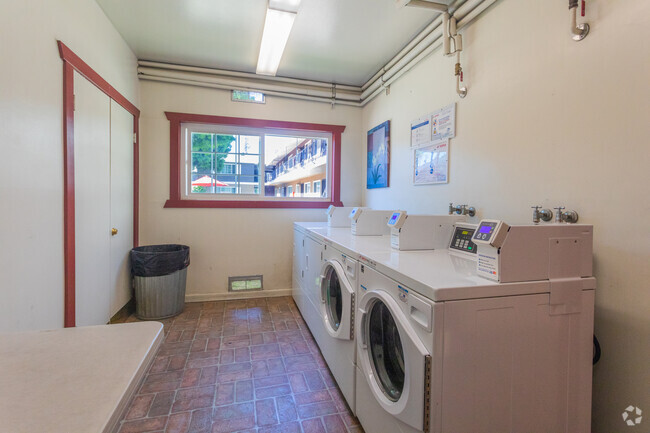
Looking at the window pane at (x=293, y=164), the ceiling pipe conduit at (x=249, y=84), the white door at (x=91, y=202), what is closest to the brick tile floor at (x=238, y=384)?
the white door at (x=91, y=202)

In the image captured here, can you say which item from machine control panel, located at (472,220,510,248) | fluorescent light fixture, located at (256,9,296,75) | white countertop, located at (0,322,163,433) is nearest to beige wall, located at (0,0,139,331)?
white countertop, located at (0,322,163,433)

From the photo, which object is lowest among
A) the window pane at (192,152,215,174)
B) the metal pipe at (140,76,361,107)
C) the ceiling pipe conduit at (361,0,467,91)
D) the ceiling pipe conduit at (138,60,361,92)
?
the window pane at (192,152,215,174)

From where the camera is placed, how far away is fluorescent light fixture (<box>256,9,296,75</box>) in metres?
2.11

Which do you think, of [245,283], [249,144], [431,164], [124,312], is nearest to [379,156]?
[431,164]

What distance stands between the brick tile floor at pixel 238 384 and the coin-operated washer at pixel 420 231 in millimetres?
1019

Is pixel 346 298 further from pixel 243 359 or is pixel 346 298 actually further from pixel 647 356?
pixel 647 356

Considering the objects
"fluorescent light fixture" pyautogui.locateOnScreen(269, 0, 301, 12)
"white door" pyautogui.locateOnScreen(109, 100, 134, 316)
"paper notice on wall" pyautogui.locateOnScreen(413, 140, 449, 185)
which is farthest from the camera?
"white door" pyautogui.locateOnScreen(109, 100, 134, 316)

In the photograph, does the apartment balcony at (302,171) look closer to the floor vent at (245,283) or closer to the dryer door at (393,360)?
the floor vent at (245,283)

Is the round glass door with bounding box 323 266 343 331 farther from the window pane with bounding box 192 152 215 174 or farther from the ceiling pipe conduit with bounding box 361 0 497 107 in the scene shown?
the window pane with bounding box 192 152 215 174

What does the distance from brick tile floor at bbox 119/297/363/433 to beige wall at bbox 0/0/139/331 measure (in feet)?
2.52

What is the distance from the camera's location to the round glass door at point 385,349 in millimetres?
1301

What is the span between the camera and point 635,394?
3.88 feet

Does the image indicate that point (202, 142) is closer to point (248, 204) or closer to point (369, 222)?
point (248, 204)

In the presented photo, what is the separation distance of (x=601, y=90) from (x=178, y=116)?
11.3ft
